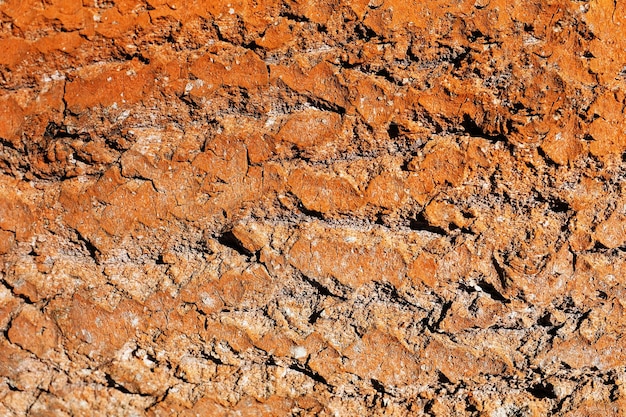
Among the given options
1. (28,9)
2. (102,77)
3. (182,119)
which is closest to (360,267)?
(182,119)

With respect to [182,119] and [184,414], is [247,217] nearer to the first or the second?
[182,119]

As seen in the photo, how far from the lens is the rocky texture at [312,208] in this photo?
4.65ft

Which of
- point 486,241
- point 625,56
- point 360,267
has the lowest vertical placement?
point 360,267

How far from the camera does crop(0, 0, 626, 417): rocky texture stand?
1.42 metres

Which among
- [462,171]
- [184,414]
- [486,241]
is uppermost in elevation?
[462,171]

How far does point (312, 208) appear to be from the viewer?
1.44m

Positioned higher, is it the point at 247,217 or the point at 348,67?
the point at 348,67

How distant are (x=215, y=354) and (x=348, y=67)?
680mm

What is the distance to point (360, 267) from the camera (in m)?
1.43

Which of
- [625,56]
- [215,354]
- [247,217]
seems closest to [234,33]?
[247,217]

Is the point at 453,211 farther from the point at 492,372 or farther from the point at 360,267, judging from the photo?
the point at 492,372

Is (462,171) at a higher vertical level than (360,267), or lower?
higher

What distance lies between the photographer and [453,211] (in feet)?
4.68

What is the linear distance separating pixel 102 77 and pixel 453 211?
2.63 ft
